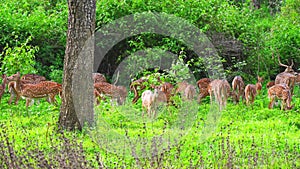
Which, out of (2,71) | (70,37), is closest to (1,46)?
(2,71)

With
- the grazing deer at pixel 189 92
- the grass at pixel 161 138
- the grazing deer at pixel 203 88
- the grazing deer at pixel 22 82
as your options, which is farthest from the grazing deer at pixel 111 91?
the grazing deer at pixel 203 88

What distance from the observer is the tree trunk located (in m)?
8.70

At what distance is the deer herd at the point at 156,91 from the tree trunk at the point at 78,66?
1493 mm

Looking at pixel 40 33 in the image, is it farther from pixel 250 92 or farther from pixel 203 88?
pixel 250 92

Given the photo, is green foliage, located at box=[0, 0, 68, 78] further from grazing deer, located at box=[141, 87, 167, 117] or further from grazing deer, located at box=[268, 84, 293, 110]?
grazing deer, located at box=[268, 84, 293, 110]

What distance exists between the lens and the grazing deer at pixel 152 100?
1005 cm

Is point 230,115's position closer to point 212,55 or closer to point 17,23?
point 212,55

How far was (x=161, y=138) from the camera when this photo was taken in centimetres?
744

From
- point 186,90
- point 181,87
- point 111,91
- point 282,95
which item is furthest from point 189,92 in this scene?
point 282,95

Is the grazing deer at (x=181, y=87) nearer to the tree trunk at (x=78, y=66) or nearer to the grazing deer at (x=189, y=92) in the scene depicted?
the grazing deer at (x=189, y=92)

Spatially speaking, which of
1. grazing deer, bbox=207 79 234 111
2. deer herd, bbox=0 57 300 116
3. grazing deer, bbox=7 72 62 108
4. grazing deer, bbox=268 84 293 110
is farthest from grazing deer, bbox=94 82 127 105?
grazing deer, bbox=268 84 293 110

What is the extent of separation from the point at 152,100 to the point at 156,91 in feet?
0.71

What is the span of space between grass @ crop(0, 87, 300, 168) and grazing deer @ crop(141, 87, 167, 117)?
0.61 feet

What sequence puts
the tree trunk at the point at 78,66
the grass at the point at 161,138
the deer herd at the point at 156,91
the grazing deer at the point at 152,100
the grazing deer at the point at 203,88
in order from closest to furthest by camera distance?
the grass at the point at 161,138
the tree trunk at the point at 78,66
the grazing deer at the point at 152,100
the deer herd at the point at 156,91
the grazing deer at the point at 203,88
